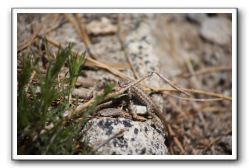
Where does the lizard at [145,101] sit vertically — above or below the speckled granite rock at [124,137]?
above

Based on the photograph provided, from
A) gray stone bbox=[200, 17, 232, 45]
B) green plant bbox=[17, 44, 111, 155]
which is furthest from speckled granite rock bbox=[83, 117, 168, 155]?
gray stone bbox=[200, 17, 232, 45]

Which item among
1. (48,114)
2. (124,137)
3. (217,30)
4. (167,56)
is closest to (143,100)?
(124,137)

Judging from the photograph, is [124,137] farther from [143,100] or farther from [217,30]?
[217,30]

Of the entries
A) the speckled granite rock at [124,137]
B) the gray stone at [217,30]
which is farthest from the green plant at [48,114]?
the gray stone at [217,30]

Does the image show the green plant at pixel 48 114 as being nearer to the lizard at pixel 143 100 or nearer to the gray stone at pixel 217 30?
the lizard at pixel 143 100
